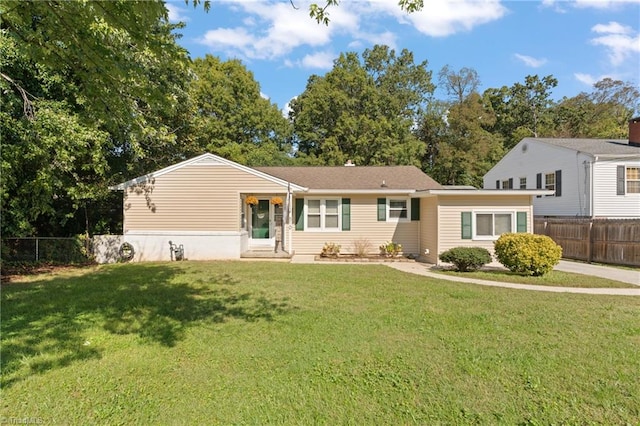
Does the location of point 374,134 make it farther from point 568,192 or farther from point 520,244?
point 520,244

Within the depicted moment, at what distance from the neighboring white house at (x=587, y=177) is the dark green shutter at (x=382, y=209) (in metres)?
9.54

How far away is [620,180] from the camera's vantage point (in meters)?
16.0

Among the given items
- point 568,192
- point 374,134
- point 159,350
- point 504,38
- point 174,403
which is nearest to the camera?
point 174,403


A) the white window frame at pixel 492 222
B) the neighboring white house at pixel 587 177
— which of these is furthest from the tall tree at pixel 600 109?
the white window frame at pixel 492 222

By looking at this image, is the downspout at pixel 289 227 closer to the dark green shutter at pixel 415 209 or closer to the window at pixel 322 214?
the window at pixel 322 214

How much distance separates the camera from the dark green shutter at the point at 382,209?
1457 centimetres

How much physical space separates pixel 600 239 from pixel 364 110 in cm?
2204

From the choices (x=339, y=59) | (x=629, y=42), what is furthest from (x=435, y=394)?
(x=339, y=59)

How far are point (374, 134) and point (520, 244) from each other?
831 inches

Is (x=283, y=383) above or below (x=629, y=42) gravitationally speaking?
below

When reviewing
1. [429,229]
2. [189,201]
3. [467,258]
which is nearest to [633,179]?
[429,229]

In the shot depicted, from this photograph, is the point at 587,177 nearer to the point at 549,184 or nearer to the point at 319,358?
the point at 549,184

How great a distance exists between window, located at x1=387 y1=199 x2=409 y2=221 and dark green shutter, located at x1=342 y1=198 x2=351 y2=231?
1644 mm

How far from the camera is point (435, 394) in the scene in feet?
11.0
